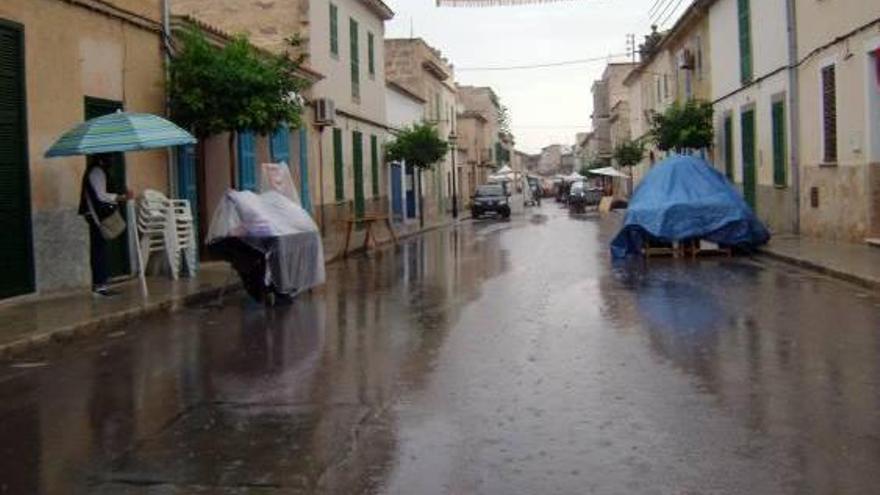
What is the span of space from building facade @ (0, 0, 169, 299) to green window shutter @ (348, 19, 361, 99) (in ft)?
51.1

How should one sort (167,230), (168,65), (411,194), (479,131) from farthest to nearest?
(479,131)
(411,194)
(168,65)
(167,230)

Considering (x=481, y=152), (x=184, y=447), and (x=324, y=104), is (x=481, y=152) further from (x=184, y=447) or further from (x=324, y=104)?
(x=184, y=447)

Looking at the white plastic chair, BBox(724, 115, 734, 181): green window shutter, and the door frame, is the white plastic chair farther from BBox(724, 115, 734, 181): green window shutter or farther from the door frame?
BBox(724, 115, 734, 181): green window shutter

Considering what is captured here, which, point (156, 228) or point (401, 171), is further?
point (401, 171)

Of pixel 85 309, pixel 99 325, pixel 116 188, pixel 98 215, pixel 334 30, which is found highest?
pixel 334 30

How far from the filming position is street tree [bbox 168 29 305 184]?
53.5 ft

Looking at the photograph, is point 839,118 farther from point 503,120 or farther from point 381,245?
point 503,120

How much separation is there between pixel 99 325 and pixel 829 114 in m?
14.5

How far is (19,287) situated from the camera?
12.6 meters

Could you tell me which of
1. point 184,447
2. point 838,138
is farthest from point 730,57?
point 184,447

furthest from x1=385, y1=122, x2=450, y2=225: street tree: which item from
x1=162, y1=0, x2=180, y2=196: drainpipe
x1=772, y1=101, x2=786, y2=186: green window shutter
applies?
x1=162, y1=0, x2=180, y2=196: drainpipe

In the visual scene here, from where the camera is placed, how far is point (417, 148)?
37.0m

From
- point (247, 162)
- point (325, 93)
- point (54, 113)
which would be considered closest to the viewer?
point (54, 113)

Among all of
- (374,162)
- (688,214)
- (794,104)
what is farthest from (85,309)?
(374,162)
